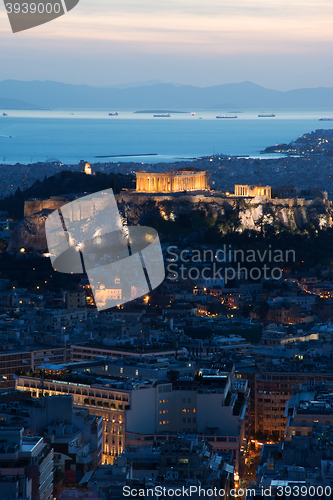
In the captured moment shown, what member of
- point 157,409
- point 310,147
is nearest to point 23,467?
point 157,409

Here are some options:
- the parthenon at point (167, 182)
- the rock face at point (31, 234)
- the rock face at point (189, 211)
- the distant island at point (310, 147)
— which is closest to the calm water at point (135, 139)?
the distant island at point (310, 147)

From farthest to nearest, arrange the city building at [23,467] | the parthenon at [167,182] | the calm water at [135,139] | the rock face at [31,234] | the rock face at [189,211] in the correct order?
the calm water at [135,139]
the parthenon at [167,182]
the rock face at [189,211]
the rock face at [31,234]
the city building at [23,467]

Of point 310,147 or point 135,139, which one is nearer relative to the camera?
point 310,147

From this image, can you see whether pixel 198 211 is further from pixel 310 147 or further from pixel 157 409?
pixel 310 147

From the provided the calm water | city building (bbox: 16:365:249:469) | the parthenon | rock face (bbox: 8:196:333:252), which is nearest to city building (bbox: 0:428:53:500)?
city building (bbox: 16:365:249:469)

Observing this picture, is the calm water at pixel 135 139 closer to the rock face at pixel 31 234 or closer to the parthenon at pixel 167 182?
the parthenon at pixel 167 182

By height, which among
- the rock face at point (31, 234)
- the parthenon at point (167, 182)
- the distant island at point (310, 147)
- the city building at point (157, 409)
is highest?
the distant island at point (310, 147)

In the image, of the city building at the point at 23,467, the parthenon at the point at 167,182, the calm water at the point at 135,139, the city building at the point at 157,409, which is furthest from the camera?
the calm water at the point at 135,139
